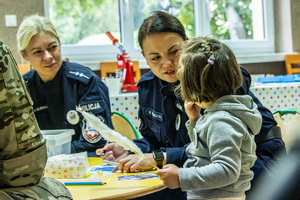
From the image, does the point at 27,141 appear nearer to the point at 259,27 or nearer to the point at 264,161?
the point at 264,161

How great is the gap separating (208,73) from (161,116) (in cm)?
56

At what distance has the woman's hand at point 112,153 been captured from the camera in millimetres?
1568

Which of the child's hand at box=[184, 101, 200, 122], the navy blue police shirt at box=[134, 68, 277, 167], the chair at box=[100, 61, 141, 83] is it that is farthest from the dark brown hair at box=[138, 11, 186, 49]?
the chair at box=[100, 61, 141, 83]

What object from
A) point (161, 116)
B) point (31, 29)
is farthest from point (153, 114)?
point (31, 29)

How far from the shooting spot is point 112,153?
5.18 ft

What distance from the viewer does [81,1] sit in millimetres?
3969

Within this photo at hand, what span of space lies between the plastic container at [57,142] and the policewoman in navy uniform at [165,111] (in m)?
0.15

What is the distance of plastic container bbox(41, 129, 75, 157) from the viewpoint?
1477 mm

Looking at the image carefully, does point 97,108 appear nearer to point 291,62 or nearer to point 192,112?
point 192,112

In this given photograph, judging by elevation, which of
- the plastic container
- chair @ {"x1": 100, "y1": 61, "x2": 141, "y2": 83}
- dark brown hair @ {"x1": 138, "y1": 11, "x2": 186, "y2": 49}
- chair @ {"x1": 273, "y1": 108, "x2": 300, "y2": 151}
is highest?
dark brown hair @ {"x1": 138, "y1": 11, "x2": 186, "y2": 49}

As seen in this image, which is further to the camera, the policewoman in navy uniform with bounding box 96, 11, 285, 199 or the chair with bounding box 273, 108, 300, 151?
the chair with bounding box 273, 108, 300, 151

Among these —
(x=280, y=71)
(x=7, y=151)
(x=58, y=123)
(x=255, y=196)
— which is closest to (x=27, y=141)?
(x=7, y=151)

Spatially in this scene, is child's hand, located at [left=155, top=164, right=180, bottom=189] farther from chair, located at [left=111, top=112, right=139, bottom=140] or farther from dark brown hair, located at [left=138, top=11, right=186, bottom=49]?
chair, located at [left=111, top=112, right=139, bottom=140]

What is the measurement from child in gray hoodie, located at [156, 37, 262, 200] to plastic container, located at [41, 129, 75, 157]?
1.61 ft
